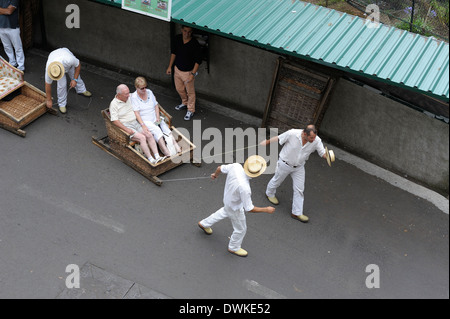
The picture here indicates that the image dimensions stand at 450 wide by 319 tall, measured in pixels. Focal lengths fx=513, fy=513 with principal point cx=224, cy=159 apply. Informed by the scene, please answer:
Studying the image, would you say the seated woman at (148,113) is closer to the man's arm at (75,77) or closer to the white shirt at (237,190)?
the man's arm at (75,77)

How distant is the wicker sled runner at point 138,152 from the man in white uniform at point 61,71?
1.30 meters

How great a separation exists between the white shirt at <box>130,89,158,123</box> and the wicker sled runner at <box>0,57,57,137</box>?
2263mm

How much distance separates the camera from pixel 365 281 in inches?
306

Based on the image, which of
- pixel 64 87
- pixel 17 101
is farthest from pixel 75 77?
pixel 17 101

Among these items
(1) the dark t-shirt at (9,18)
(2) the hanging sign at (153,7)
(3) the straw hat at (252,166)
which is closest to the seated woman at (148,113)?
(2) the hanging sign at (153,7)

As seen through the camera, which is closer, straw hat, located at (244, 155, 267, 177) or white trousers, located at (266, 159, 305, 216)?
straw hat, located at (244, 155, 267, 177)

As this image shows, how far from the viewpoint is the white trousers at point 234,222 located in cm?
748

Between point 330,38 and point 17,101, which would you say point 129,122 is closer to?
point 17,101

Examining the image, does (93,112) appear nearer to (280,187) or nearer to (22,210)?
Result: (22,210)

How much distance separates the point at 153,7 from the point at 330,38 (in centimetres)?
306

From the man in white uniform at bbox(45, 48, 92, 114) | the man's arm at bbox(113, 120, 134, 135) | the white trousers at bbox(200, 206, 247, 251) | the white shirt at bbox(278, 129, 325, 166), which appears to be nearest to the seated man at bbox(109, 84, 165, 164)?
the man's arm at bbox(113, 120, 134, 135)

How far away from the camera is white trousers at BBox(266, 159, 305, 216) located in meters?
8.28

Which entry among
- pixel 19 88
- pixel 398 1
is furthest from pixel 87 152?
pixel 398 1

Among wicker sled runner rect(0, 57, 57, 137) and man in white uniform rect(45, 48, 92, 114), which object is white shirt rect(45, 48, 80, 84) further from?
wicker sled runner rect(0, 57, 57, 137)
